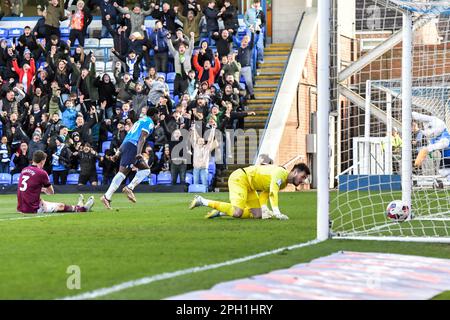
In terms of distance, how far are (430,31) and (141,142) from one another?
21.6 ft

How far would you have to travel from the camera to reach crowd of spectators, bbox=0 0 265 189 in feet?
95.1

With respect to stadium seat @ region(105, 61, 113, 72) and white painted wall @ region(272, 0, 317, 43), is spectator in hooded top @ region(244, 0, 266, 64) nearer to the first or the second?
white painted wall @ region(272, 0, 317, 43)

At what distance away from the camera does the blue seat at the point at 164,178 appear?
93.9ft

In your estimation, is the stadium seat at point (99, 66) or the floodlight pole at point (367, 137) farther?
the stadium seat at point (99, 66)

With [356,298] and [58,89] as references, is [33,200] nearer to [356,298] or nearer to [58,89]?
[356,298]

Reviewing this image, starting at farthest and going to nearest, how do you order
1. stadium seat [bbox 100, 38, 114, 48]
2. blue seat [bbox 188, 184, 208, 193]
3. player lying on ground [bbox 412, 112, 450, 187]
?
stadium seat [bbox 100, 38, 114, 48] → blue seat [bbox 188, 184, 208, 193] → player lying on ground [bbox 412, 112, 450, 187]

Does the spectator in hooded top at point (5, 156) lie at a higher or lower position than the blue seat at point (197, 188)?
higher

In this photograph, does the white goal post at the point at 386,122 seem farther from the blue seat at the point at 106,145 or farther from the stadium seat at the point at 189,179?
the blue seat at the point at 106,145

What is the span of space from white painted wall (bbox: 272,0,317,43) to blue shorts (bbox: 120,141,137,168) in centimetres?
1649

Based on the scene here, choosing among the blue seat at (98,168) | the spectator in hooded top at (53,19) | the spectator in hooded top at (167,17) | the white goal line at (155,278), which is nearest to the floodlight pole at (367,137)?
the spectator in hooded top at (167,17)

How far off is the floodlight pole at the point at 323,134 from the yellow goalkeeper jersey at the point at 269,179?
2.67m

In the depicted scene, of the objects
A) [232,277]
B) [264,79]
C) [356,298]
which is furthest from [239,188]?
[264,79]

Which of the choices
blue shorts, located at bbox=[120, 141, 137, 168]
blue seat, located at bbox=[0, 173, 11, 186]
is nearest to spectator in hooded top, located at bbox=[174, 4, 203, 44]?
blue seat, located at bbox=[0, 173, 11, 186]

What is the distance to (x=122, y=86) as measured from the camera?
30.8 m
